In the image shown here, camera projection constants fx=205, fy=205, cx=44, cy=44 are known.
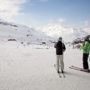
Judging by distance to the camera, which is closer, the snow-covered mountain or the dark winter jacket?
the dark winter jacket

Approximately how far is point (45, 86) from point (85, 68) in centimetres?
560

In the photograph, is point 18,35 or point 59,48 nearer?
point 59,48

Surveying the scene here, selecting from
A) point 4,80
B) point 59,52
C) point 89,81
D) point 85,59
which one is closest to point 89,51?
point 85,59

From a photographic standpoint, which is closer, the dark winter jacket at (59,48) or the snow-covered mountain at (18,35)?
the dark winter jacket at (59,48)

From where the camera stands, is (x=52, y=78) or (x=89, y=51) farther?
(x=89, y=51)

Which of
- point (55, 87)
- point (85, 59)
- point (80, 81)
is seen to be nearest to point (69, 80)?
point (80, 81)

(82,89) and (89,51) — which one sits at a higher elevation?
(89,51)

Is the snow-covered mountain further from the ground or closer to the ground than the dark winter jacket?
further from the ground

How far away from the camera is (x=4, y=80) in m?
11.2

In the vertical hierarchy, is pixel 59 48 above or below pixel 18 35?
below

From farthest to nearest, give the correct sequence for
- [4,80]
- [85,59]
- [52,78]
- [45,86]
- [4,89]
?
[85,59], [52,78], [4,80], [45,86], [4,89]

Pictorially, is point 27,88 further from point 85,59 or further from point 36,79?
point 85,59

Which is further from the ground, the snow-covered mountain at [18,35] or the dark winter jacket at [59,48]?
the snow-covered mountain at [18,35]

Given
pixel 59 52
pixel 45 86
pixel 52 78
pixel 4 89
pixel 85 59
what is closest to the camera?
pixel 4 89
